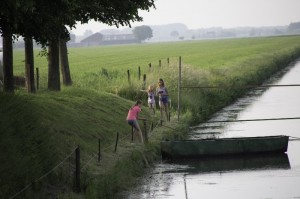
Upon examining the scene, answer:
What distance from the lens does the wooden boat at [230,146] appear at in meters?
24.7

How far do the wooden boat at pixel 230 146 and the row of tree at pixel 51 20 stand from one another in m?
6.26

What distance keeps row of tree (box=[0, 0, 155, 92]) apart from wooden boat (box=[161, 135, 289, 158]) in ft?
20.5

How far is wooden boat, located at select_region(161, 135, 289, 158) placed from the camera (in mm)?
24688

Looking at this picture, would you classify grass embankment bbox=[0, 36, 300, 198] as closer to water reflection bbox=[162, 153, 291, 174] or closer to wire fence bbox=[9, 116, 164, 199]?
wire fence bbox=[9, 116, 164, 199]

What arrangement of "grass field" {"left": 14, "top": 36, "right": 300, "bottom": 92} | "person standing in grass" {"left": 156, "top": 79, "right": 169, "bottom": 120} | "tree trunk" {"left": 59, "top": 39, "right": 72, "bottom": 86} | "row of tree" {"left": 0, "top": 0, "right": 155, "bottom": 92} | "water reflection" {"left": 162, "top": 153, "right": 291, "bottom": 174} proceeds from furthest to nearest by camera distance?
"grass field" {"left": 14, "top": 36, "right": 300, "bottom": 92} → "tree trunk" {"left": 59, "top": 39, "right": 72, "bottom": 86} → "person standing in grass" {"left": 156, "top": 79, "right": 169, "bottom": 120} → "water reflection" {"left": 162, "top": 153, "right": 291, "bottom": 174} → "row of tree" {"left": 0, "top": 0, "right": 155, "bottom": 92}

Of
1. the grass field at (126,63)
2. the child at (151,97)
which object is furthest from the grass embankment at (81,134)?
the grass field at (126,63)

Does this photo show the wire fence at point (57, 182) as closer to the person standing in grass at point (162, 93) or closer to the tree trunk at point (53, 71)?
the person standing in grass at point (162, 93)

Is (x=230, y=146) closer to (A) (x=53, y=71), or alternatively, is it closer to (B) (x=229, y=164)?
(B) (x=229, y=164)

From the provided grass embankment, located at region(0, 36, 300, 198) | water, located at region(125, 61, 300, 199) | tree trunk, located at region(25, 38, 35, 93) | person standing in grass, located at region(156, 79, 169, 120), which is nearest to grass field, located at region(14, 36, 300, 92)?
grass embankment, located at region(0, 36, 300, 198)

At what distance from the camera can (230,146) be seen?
25.0m

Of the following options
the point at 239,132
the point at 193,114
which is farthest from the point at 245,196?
the point at 193,114

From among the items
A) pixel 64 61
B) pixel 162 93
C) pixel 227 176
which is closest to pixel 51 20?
pixel 227 176

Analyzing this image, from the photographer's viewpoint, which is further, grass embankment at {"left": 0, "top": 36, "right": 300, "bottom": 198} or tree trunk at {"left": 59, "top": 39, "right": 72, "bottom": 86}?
tree trunk at {"left": 59, "top": 39, "right": 72, "bottom": 86}

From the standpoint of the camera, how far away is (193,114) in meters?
34.7
